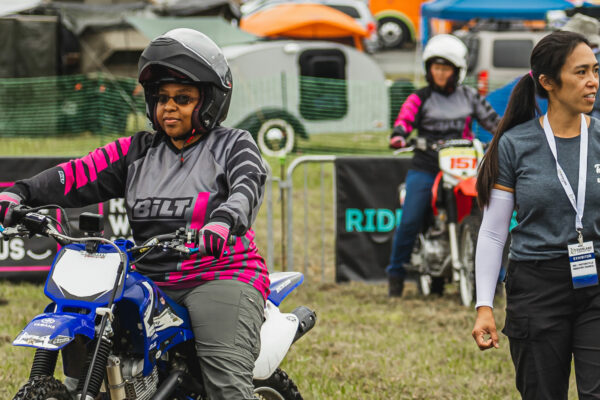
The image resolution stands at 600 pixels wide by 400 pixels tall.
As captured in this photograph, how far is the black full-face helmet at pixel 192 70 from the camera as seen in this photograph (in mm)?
3891

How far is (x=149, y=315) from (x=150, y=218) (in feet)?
1.64

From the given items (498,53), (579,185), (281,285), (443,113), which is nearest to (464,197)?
(443,113)

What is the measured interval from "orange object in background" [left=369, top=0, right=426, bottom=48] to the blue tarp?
7.23 metres

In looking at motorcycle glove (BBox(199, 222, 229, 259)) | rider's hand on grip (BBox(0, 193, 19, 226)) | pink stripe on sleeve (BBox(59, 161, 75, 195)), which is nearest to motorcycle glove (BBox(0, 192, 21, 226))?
rider's hand on grip (BBox(0, 193, 19, 226))

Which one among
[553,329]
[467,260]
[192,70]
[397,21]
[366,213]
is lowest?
[467,260]

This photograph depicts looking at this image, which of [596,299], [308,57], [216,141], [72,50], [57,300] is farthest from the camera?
[72,50]

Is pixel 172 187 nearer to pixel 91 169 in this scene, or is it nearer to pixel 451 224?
pixel 91 169

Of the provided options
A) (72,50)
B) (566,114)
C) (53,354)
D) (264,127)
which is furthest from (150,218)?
(72,50)

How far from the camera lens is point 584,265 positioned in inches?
145

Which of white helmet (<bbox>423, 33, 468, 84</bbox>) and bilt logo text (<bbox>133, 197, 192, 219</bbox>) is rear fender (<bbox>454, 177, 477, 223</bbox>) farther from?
bilt logo text (<bbox>133, 197, 192, 219</bbox>)

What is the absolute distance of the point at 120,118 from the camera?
16672 millimetres

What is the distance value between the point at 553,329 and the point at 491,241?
0.42 meters

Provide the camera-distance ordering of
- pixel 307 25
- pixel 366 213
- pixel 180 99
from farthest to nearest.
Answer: pixel 307 25 → pixel 366 213 → pixel 180 99

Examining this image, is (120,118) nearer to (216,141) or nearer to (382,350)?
(382,350)
